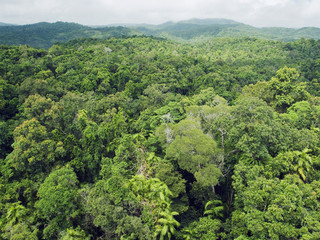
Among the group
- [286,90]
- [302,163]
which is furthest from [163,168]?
[286,90]

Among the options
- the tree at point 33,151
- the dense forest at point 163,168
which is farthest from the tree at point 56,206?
the tree at point 33,151

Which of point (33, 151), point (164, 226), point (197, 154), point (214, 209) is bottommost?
point (214, 209)

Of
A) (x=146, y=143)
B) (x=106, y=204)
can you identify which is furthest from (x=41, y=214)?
(x=146, y=143)

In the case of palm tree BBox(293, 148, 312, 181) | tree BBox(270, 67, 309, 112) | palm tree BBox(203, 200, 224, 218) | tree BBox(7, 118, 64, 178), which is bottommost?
palm tree BBox(203, 200, 224, 218)

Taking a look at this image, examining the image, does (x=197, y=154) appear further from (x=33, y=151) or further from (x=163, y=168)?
(x=33, y=151)

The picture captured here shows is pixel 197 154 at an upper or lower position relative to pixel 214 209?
upper

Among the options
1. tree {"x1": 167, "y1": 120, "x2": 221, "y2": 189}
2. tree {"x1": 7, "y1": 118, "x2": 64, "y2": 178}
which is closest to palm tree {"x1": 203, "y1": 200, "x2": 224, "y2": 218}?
tree {"x1": 167, "y1": 120, "x2": 221, "y2": 189}

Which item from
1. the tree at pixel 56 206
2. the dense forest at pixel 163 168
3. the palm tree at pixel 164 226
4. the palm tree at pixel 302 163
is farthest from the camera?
the tree at pixel 56 206

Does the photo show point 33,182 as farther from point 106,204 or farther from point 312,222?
point 312,222

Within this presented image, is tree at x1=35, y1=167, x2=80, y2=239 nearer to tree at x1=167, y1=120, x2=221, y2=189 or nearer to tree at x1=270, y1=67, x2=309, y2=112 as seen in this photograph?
tree at x1=167, y1=120, x2=221, y2=189

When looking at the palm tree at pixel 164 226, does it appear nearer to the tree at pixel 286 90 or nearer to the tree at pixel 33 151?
the tree at pixel 33 151

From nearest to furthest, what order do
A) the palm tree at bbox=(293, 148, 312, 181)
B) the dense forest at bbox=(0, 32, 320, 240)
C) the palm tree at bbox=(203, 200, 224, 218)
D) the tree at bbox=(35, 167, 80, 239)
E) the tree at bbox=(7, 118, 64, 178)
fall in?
the dense forest at bbox=(0, 32, 320, 240), the palm tree at bbox=(293, 148, 312, 181), the tree at bbox=(35, 167, 80, 239), the palm tree at bbox=(203, 200, 224, 218), the tree at bbox=(7, 118, 64, 178)
